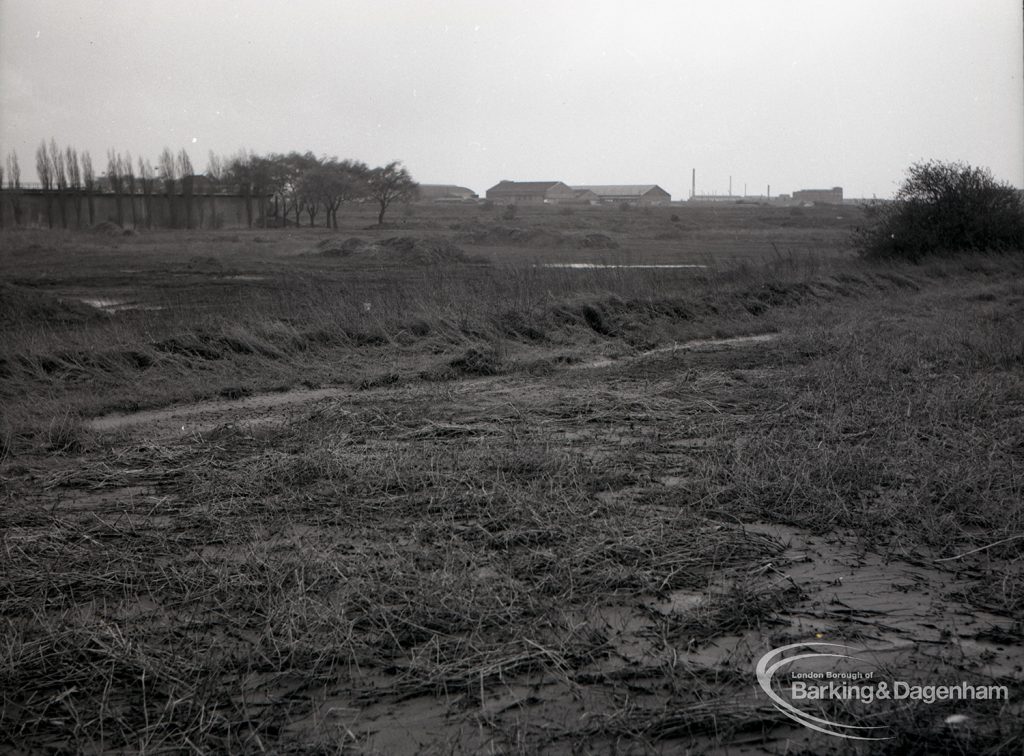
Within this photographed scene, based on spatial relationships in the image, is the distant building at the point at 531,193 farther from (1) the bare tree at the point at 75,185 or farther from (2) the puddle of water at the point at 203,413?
(2) the puddle of water at the point at 203,413

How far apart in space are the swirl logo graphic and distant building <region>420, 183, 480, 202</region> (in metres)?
85.2

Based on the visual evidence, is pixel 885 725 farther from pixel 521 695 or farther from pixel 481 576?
pixel 481 576

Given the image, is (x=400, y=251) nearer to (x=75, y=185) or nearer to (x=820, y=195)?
(x=75, y=185)

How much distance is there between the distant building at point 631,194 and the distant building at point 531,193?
415cm

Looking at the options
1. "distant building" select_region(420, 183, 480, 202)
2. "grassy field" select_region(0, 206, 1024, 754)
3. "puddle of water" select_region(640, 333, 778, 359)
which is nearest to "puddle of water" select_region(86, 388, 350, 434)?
"grassy field" select_region(0, 206, 1024, 754)

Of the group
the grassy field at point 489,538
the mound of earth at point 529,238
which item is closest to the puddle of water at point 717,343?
the grassy field at point 489,538

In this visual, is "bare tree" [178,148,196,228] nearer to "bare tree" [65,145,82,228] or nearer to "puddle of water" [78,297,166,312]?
"bare tree" [65,145,82,228]

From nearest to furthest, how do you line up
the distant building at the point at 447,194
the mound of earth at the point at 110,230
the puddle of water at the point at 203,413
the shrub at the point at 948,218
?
the puddle of water at the point at 203,413 → the shrub at the point at 948,218 → the mound of earth at the point at 110,230 → the distant building at the point at 447,194

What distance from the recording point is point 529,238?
4331 centimetres

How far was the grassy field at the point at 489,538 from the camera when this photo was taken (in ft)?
10.7

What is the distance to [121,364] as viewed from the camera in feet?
34.9

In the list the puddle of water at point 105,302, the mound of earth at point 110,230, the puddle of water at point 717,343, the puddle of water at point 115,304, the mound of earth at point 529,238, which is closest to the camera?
the puddle of water at point 717,343

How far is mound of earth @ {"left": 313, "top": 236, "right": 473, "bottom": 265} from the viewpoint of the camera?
3041 centimetres

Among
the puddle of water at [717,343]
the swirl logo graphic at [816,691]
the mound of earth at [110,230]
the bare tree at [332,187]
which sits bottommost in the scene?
the puddle of water at [717,343]
